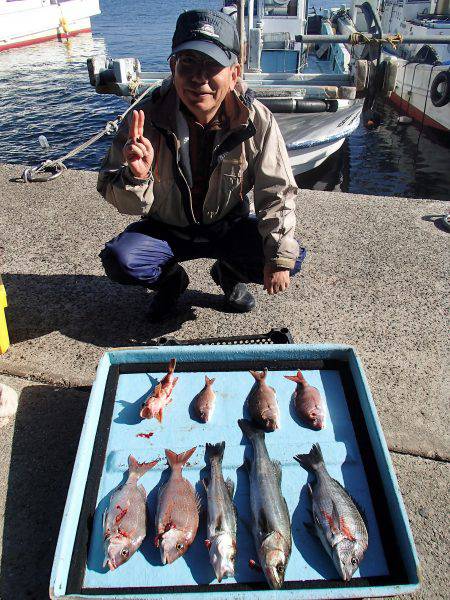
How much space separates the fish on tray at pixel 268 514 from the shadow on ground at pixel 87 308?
1374mm

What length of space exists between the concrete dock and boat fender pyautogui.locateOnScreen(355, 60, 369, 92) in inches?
158

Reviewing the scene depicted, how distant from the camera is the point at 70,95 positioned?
1991cm

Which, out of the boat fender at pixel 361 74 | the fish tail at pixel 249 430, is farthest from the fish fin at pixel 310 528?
the boat fender at pixel 361 74

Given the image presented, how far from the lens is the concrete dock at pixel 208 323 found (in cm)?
223

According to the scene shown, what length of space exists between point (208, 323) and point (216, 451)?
4.26ft

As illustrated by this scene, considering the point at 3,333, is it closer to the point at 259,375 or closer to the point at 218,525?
the point at 259,375

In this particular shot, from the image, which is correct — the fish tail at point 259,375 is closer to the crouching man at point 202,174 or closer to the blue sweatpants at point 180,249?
the crouching man at point 202,174

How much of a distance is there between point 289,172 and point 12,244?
9.14ft

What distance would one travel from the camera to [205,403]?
2.43 m

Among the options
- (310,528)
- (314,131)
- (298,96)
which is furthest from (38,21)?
(310,528)

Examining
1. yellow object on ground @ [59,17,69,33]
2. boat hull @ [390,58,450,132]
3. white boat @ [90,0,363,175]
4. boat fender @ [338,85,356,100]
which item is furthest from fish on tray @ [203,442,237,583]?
yellow object on ground @ [59,17,69,33]

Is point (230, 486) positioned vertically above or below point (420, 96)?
above

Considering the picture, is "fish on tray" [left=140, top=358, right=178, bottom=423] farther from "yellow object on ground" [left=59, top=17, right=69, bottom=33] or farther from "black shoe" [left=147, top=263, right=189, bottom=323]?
"yellow object on ground" [left=59, top=17, right=69, bottom=33]

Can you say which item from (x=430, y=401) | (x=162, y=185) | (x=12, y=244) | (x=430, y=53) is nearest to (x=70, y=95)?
(x=430, y=53)
